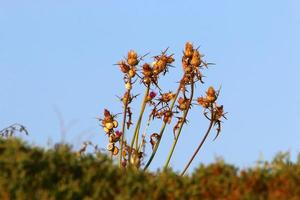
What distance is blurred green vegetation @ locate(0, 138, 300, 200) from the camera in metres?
5.28

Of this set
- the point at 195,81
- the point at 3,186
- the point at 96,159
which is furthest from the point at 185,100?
the point at 3,186

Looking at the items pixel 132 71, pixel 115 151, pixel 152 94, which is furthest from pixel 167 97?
pixel 115 151

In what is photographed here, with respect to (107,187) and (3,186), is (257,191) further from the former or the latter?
(3,186)

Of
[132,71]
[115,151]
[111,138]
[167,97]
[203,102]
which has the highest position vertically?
[132,71]

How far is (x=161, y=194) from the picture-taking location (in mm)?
5391

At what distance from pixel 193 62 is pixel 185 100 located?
583 millimetres

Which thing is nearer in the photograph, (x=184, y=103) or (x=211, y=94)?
(x=211, y=94)

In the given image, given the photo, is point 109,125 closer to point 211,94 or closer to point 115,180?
point 211,94

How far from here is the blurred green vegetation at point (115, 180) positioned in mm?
5277

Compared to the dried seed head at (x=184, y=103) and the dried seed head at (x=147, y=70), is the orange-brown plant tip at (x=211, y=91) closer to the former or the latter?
the dried seed head at (x=184, y=103)

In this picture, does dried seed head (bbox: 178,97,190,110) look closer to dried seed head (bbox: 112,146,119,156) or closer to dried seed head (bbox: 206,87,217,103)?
dried seed head (bbox: 206,87,217,103)

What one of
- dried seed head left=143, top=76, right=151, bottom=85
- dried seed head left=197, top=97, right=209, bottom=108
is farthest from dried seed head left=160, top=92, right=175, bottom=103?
dried seed head left=197, top=97, right=209, bottom=108

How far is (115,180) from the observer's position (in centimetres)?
568

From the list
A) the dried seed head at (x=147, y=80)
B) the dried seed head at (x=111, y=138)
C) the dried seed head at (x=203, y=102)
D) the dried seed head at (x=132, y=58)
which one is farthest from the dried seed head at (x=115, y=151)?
the dried seed head at (x=203, y=102)
